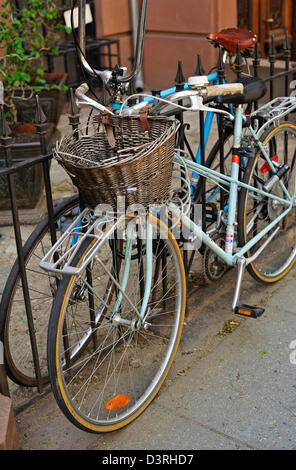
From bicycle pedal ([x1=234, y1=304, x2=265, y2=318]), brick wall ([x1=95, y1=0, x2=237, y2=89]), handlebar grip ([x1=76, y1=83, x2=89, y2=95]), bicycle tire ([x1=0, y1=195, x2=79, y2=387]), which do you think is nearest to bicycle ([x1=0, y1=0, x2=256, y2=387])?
bicycle tire ([x1=0, y1=195, x2=79, y2=387])

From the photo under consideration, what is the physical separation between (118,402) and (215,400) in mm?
453

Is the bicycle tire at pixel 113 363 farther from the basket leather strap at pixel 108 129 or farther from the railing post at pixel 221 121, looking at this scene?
the railing post at pixel 221 121

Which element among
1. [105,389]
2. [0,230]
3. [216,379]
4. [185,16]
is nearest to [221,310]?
[216,379]

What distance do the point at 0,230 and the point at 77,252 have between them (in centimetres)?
266

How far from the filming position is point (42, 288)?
389 centimetres

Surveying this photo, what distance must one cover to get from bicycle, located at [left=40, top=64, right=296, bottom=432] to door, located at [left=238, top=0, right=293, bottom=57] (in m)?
5.60

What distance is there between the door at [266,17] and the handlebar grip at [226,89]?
6.46 metres

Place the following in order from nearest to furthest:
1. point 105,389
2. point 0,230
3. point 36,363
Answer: point 36,363
point 105,389
point 0,230

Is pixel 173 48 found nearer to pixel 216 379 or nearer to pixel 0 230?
pixel 0 230

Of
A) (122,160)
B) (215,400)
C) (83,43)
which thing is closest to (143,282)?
(215,400)

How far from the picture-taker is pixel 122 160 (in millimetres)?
2412

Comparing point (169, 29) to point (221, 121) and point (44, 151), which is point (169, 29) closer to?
point (221, 121)

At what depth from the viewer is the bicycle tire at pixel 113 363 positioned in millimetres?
2479

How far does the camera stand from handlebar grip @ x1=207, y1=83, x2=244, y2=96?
9.55 ft
